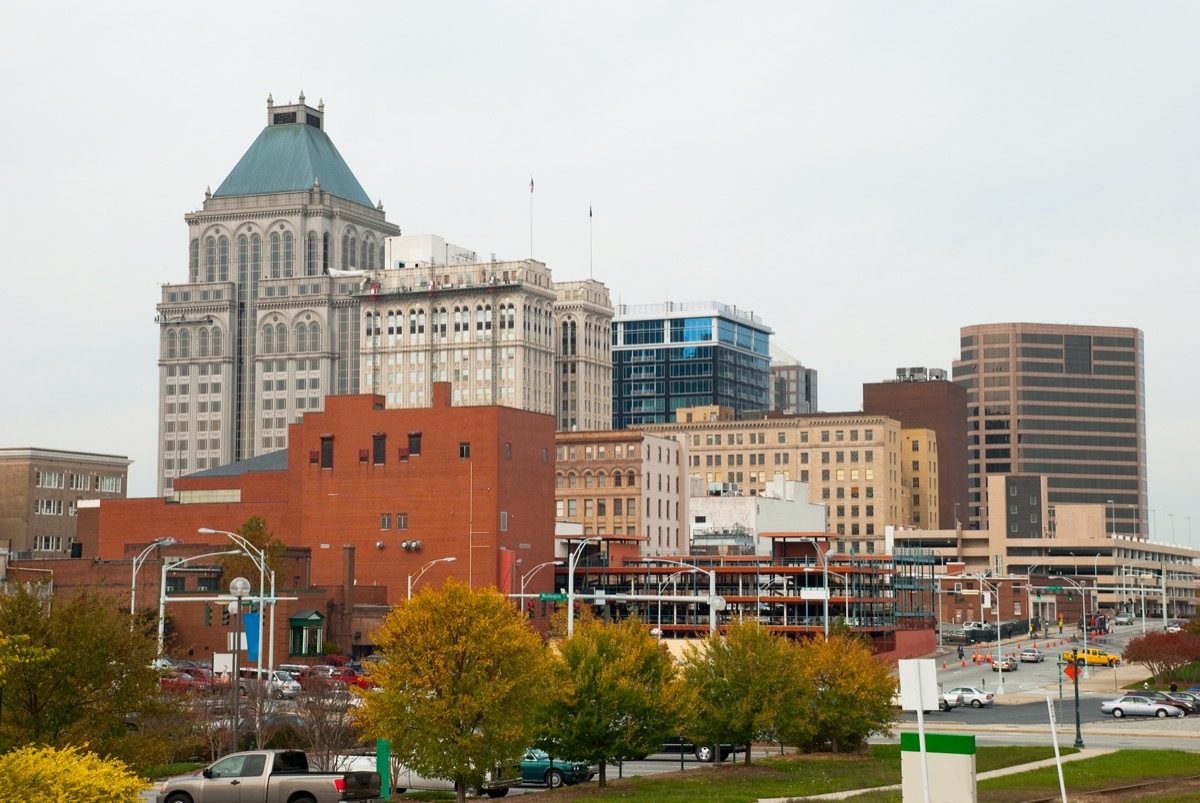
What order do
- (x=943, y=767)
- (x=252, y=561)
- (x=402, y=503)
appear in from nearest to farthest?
(x=943, y=767)
(x=252, y=561)
(x=402, y=503)

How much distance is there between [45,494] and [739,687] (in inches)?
5096

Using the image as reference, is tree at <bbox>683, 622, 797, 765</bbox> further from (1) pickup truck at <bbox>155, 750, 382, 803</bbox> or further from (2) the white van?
(1) pickup truck at <bbox>155, 750, 382, 803</bbox>

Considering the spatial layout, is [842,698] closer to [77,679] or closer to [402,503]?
[77,679]

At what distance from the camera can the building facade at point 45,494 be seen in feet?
555

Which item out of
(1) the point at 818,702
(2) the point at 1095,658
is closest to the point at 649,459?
(2) the point at 1095,658

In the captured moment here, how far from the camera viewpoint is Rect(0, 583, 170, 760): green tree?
35469 mm

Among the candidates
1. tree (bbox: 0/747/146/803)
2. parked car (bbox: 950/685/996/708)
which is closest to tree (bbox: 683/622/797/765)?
tree (bbox: 0/747/146/803)

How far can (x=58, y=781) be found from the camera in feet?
82.1

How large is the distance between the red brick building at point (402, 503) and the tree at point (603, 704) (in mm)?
67305

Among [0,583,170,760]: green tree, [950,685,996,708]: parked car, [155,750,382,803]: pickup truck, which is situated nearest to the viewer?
[0,583,170,760]: green tree

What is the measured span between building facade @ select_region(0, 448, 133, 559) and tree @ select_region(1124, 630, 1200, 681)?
4066 inches

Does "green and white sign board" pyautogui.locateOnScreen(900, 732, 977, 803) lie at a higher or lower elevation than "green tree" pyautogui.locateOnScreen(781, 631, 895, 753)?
higher

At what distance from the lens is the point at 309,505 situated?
436ft

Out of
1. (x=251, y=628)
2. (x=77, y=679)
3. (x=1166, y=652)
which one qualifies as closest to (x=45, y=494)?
(x=251, y=628)
